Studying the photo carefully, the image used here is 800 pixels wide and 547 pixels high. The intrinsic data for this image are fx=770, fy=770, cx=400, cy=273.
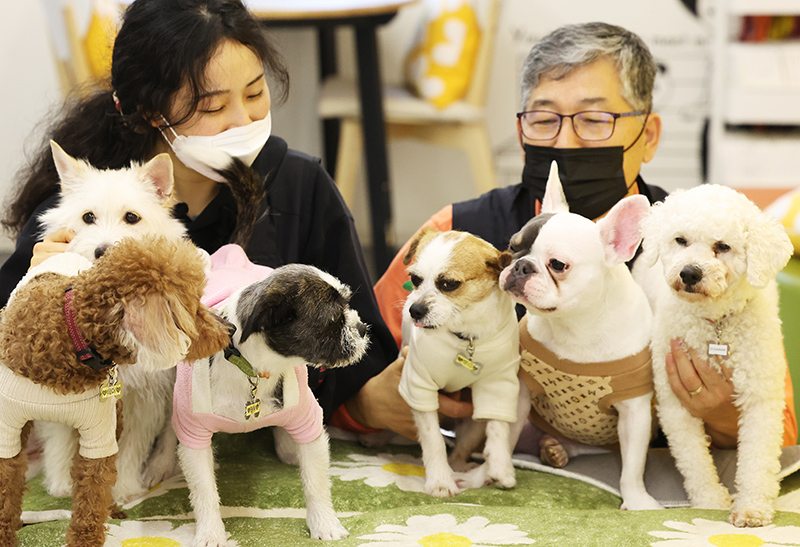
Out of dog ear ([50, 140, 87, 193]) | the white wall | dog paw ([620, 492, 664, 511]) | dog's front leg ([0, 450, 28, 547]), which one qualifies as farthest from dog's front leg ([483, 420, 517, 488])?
the white wall

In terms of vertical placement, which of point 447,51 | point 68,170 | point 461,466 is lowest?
point 461,466

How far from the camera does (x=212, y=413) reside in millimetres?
1444

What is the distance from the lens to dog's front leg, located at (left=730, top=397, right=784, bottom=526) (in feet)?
5.11

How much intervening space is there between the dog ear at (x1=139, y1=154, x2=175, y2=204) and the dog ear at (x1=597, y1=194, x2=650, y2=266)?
3.17 feet

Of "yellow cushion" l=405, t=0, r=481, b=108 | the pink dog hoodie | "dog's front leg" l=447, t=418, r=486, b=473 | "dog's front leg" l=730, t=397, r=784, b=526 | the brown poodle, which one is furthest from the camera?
"yellow cushion" l=405, t=0, r=481, b=108

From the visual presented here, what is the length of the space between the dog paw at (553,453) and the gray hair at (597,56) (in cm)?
88

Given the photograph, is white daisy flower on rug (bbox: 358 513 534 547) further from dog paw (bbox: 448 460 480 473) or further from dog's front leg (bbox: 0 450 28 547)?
dog's front leg (bbox: 0 450 28 547)

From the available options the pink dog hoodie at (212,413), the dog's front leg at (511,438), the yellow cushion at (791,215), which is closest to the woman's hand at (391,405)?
the dog's front leg at (511,438)

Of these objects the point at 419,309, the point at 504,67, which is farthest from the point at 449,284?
the point at 504,67

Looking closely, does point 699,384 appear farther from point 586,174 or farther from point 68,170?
point 68,170

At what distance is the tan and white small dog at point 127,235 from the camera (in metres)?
1.62

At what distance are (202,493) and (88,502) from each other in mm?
207

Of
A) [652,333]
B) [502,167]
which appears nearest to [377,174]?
Result: [502,167]

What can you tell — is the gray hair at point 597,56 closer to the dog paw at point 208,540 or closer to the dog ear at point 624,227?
the dog ear at point 624,227
